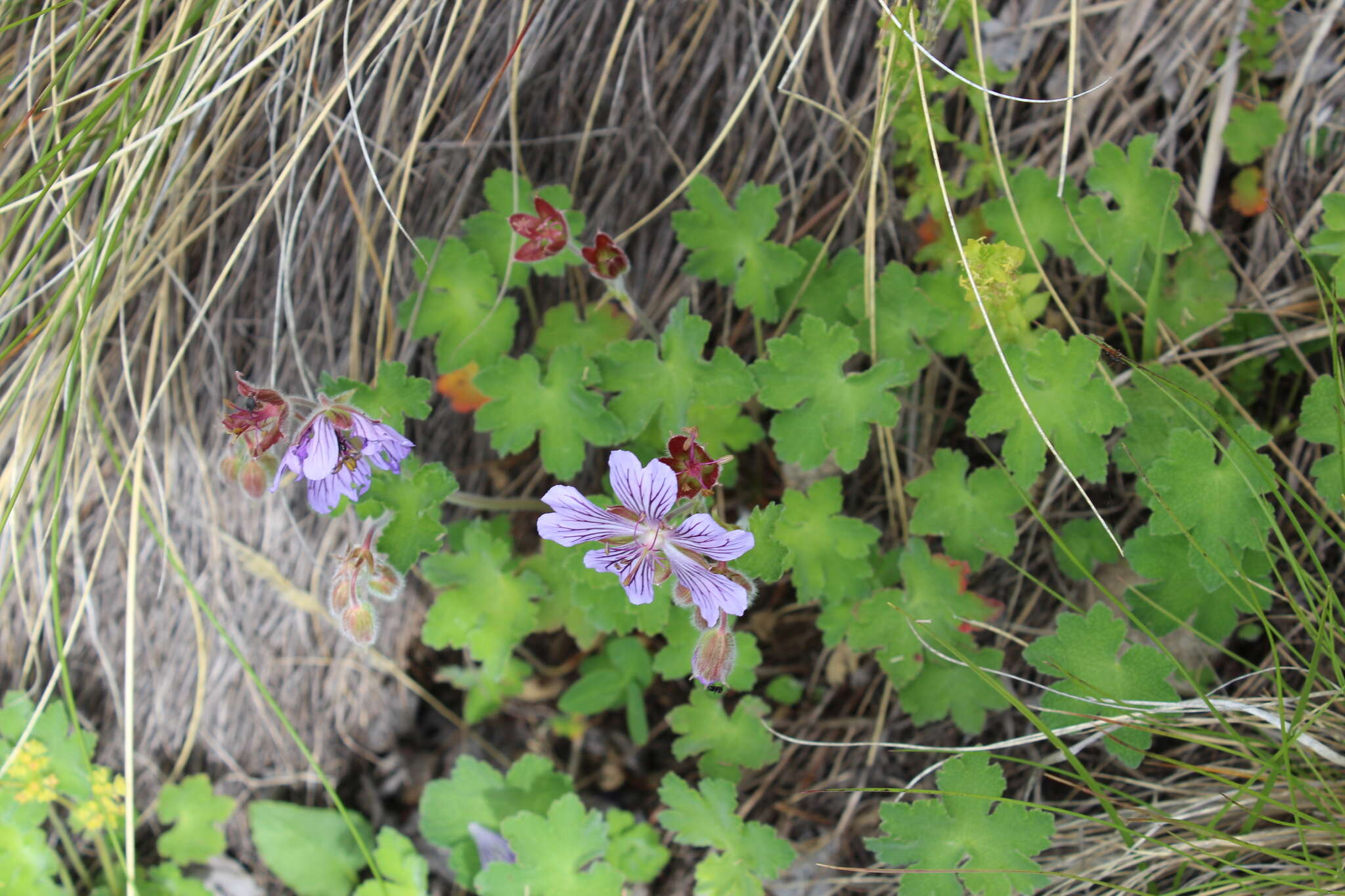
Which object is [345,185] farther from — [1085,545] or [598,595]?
[1085,545]

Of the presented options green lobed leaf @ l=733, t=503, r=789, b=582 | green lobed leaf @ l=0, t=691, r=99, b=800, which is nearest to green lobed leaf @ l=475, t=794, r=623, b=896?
green lobed leaf @ l=733, t=503, r=789, b=582

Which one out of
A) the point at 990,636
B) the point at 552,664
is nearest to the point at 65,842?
the point at 552,664

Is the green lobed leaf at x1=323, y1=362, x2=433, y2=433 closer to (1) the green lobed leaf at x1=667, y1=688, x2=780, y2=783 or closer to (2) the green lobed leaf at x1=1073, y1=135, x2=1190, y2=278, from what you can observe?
(1) the green lobed leaf at x1=667, y1=688, x2=780, y2=783

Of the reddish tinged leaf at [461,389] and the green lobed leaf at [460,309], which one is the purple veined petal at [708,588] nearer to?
the green lobed leaf at [460,309]

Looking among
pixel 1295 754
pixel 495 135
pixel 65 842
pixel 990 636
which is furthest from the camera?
pixel 65 842

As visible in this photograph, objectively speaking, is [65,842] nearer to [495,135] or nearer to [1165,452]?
[495,135]

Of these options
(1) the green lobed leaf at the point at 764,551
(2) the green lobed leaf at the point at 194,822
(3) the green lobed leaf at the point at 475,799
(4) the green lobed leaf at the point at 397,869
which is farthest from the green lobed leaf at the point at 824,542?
(2) the green lobed leaf at the point at 194,822
